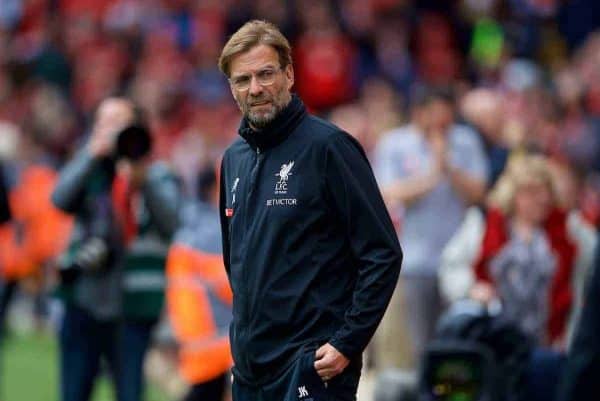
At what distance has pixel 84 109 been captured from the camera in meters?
21.8

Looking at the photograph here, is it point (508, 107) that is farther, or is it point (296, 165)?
point (508, 107)

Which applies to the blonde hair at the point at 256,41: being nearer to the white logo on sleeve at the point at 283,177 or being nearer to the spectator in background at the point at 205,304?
Result: the white logo on sleeve at the point at 283,177

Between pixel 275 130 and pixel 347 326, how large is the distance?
2.51 feet

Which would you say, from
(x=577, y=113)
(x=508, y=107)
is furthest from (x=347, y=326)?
(x=577, y=113)

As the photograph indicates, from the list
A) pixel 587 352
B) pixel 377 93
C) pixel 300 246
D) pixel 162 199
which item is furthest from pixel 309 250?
pixel 377 93

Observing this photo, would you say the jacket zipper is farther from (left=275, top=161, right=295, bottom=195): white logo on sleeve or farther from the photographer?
the photographer

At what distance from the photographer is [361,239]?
247 inches

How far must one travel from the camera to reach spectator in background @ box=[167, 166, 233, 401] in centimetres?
1037

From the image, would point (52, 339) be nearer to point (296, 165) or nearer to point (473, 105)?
point (473, 105)

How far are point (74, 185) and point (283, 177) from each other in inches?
128

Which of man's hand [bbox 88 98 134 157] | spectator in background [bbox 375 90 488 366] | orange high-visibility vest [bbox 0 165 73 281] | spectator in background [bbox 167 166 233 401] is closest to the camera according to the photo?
man's hand [bbox 88 98 134 157]

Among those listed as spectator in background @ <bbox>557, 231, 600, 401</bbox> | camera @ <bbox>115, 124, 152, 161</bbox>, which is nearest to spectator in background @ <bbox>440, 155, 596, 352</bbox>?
camera @ <bbox>115, 124, 152, 161</bbox>

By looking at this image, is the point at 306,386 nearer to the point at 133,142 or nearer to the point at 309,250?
the point at 309,250

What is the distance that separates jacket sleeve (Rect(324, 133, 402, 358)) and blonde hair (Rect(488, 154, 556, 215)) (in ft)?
12.3
